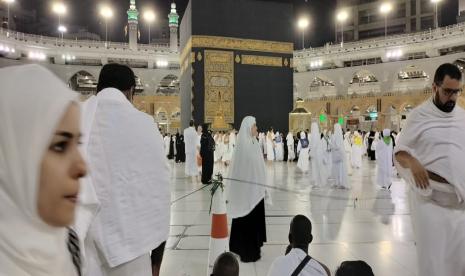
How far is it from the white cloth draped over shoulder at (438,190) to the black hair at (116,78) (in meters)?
1.50

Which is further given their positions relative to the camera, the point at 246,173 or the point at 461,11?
the point at 461,11

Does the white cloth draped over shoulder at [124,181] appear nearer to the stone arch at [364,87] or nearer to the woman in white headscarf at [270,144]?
the woman in white headscarf at [270,144]

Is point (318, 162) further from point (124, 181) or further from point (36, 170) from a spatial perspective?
point (36, 170)

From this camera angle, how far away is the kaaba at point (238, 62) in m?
15.6

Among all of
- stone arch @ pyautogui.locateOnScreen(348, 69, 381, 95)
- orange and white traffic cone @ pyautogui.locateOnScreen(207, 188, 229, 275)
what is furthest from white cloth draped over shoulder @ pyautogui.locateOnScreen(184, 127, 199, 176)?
stone arch @ pyautogui.locateOnScreen(348, 69, 381, 95)

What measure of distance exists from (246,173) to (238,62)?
43.4ft

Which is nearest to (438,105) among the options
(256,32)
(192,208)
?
(192,208)

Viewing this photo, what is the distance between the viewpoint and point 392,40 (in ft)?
94.9

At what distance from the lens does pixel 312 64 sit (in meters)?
32.4

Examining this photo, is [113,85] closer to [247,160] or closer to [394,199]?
[247,160]

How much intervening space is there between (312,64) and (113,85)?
3226 centimetres

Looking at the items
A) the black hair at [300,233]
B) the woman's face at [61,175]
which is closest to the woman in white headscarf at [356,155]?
the black hair at [300,233]

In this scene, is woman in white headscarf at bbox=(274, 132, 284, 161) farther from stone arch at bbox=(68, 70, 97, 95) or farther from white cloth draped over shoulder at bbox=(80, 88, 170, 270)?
stone arch at bbox=(68, 70, 97, 95)

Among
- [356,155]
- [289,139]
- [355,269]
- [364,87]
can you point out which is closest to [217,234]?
[355,269]
